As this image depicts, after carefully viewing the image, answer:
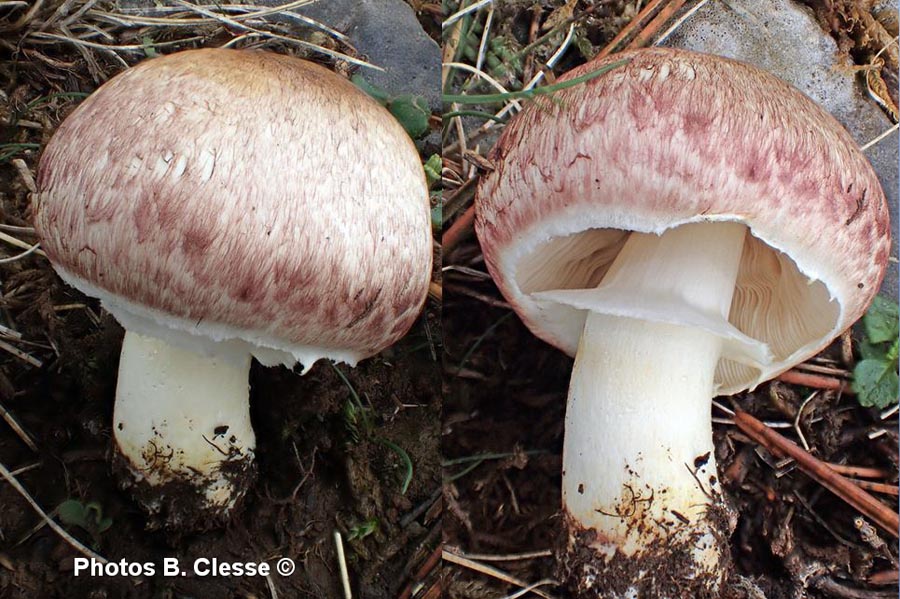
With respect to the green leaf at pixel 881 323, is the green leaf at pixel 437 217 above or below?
below

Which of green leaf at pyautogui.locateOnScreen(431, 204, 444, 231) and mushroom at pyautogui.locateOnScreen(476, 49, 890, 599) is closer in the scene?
mushroom at pyautogui.locateOnScreen(476, 49, 890, 599)

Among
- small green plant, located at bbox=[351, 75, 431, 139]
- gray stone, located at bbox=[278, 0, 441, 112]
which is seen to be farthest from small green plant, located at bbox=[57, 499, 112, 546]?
gray stone, located at bbox=[278, 0, 441, 112]

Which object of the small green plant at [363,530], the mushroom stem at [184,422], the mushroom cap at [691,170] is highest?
the mushroom cap at [691,170]

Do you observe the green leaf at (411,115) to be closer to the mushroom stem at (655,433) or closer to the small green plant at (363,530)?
the mushroom stem at (655,433)

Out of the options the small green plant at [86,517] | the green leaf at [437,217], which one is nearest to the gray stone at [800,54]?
the green leaf at [437,217]

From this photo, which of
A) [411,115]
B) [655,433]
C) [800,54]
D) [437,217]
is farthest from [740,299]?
[411,115]

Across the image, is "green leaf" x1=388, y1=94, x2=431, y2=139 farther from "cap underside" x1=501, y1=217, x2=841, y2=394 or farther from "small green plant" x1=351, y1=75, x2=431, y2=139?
"cap underside" x1=501, y1=217, x2=841, y2=394

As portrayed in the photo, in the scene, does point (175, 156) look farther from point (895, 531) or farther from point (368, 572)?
point (895, 531)

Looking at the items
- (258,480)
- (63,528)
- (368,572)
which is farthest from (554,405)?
(63,528)
